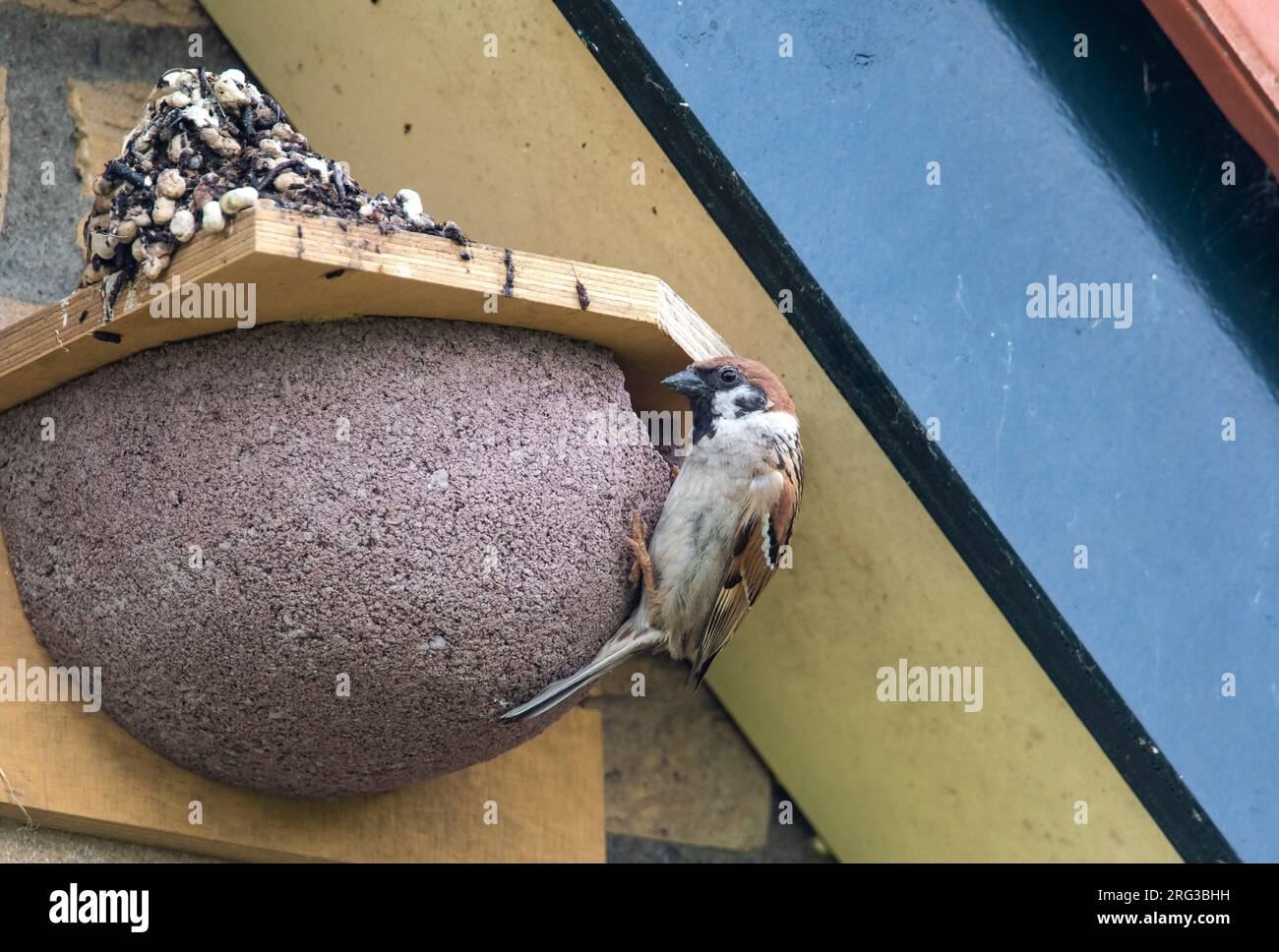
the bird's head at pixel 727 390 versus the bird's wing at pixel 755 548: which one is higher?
the bird's head at pixel 727 390

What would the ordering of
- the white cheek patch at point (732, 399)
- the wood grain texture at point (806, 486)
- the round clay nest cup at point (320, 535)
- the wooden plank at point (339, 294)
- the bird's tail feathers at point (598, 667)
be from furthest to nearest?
the wood grain texture at point (806, 486)
the white cheek patch at point (732, 399)
the bird's tail feathers at point (598, 667)
the round clay nest cup at point (320, 535)
the wooden plank at point (339, 294)

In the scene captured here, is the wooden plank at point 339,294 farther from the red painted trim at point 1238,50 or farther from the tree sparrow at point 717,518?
the red painted trim at point 1238,50

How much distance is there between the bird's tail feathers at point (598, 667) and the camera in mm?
3422

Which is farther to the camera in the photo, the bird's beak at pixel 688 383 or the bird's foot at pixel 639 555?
the bird's beak at pixel 688 383

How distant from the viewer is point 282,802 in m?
3.73

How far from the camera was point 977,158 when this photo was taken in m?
3.84

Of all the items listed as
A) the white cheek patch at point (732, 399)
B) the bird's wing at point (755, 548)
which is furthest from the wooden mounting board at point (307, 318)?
the bird's wing at point (755, 548)

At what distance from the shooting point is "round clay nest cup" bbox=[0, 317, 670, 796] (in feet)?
10.3

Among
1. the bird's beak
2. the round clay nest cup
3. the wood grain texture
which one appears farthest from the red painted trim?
the round clay nest cup

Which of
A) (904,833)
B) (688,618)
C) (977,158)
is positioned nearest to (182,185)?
(688,618)

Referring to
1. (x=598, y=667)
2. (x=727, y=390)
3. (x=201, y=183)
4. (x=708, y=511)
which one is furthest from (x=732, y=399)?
(x=201, y=183)

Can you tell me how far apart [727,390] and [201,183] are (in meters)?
1.20

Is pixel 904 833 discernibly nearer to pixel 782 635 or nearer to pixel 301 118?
pixel 782 635

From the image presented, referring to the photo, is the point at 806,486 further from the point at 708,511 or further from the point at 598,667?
the point at 598,667
